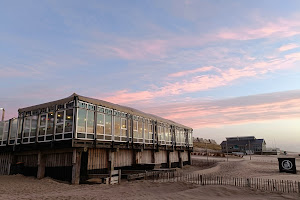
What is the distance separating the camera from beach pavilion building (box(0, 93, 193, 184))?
1808cm

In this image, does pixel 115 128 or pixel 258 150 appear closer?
pixel 115 128

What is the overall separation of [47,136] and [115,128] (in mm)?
6176

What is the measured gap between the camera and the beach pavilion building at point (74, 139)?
59.3 ft

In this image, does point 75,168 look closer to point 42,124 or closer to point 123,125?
point 42,124

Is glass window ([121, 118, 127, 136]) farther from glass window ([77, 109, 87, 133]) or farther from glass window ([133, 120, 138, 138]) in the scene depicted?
glass window ([77, 109, 87, 133])

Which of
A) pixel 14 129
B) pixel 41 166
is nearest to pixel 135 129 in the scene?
pixel 41 166

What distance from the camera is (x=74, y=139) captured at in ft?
56.2

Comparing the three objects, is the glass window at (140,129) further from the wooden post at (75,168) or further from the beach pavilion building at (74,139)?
the wooden post at (75,168)

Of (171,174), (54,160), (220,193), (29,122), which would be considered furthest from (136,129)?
(220,193)

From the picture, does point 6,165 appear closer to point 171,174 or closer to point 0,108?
point 0,108

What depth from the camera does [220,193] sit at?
13.5m

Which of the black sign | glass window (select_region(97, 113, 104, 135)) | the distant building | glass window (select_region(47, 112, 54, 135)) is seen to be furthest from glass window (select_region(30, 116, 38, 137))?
the distant building

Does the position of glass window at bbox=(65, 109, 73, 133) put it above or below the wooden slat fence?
above

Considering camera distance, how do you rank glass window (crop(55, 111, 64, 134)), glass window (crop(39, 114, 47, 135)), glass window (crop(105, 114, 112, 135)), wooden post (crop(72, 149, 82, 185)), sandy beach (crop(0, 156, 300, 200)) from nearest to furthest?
sandy beach (crop(0, 156, 300, 200)), wooden post (crop(72, 149, 82, 185)), glass window (crop(55, 111, 64, 134)), glass window (crop(39, 114, 47, 135)), glass window (crop(105, 114, 112, 135))
